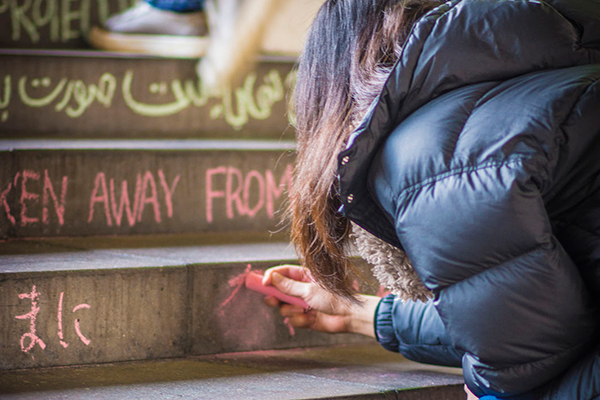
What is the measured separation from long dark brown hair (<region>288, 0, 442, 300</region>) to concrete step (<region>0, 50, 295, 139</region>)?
1000 mm

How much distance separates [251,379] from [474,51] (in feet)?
2.86

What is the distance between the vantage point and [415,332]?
61.6 inches

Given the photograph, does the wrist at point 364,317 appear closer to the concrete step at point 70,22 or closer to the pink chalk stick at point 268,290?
the pink chalk stick at point 268,290

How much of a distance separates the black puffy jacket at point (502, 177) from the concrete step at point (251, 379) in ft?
1.30

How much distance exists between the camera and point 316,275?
1395 millimetres

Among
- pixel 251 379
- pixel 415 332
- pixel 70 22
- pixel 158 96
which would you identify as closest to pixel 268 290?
pixel 251 379

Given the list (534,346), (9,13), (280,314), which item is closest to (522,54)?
(534,346)

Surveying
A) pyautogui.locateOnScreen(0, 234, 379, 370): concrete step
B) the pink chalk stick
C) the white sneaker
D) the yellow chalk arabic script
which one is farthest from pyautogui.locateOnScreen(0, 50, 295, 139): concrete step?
the pink chalk stick

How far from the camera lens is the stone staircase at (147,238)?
151cm

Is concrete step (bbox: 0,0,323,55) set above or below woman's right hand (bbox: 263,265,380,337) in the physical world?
above

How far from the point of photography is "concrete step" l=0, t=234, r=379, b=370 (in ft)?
4.99

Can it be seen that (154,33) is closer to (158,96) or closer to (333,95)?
(158,96)

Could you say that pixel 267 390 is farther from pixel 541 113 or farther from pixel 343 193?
pixel 541 113

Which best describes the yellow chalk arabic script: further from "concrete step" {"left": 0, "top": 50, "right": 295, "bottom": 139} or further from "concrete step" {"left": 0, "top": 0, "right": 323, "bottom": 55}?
"concrete step" {"left": 0, "top": 0, "right": 323, "bottom": 55}
